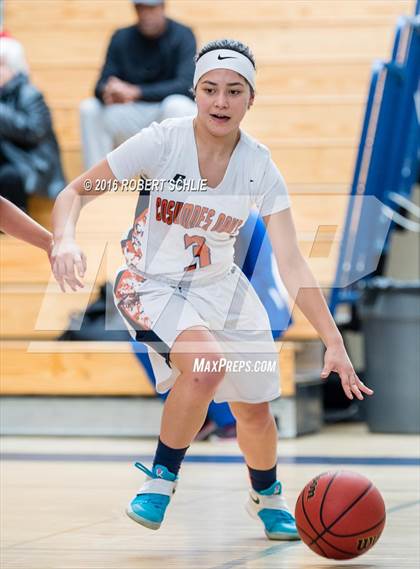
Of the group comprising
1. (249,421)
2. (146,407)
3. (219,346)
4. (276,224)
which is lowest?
(146,407)

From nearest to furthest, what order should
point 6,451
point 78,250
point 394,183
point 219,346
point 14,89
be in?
point 78,250 < point 219,346 < point 6,451 < point 394,183 < point 14,89

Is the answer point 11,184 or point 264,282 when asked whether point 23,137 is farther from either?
point 264,282

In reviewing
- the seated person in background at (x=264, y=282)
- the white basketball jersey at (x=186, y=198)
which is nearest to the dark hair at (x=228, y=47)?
the white basketball jersey at (x=186, y=198)

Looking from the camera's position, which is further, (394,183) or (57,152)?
(57,152)

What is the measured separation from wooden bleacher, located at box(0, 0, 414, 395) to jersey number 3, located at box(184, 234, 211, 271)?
2516 mm

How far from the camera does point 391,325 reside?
6750mm

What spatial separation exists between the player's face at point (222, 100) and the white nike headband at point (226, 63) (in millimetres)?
14

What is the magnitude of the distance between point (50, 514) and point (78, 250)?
138cm

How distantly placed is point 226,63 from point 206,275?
62 cm

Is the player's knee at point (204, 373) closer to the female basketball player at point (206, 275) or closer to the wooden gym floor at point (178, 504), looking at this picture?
the female basketball player at point (206, 275)

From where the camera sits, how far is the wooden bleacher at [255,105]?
6816mm

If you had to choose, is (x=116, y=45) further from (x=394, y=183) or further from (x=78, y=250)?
(x=78, y=250)

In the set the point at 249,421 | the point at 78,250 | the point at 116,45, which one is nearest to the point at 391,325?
the point at 116,45

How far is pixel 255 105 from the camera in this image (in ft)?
28.2
